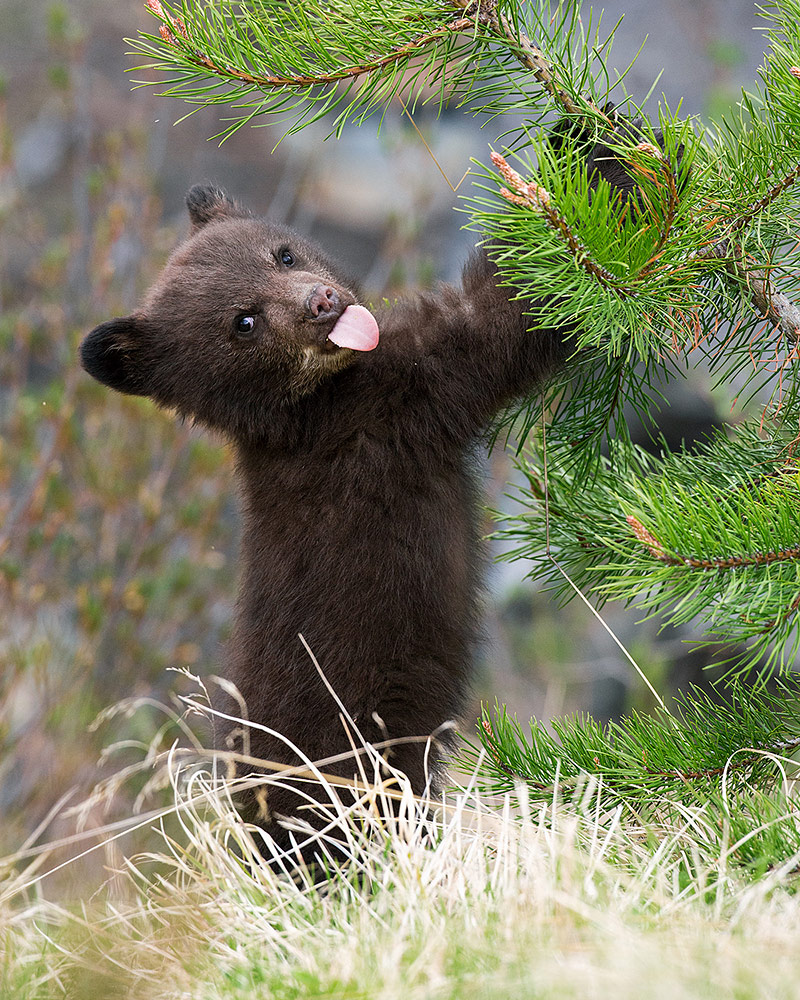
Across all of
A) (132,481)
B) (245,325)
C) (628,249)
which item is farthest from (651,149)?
(132,481)

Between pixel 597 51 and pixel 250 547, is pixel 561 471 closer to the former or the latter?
pixel 250 547

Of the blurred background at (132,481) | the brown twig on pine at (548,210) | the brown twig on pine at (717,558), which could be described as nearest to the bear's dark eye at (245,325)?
the brown twig on pine at (548,210)

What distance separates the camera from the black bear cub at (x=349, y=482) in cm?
301

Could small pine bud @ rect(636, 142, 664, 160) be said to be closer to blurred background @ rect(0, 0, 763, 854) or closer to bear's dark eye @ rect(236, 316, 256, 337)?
bear's dark eye @ rect(236, 316, 256, 337)

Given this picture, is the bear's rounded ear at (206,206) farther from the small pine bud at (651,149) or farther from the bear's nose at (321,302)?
the small pine bud at (651,149)

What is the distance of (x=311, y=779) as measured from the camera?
2.93 metres

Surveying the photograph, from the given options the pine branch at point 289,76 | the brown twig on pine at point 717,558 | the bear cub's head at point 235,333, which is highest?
the pine branch at point 289,76

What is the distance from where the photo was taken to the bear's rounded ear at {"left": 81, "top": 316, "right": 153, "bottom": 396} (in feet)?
10.6

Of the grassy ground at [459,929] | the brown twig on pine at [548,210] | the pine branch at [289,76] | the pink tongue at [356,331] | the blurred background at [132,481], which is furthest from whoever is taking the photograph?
the blurred background at [132,481]

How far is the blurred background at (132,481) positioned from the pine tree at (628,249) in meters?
2.08

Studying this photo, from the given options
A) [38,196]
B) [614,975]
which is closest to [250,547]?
[614,975]

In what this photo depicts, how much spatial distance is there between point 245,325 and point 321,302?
271 mm

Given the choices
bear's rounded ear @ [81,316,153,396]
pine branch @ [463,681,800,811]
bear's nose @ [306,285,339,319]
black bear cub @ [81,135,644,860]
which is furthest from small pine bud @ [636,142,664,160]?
bear's rounded ear @ [81,316,153,396]

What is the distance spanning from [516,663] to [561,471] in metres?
4.90
